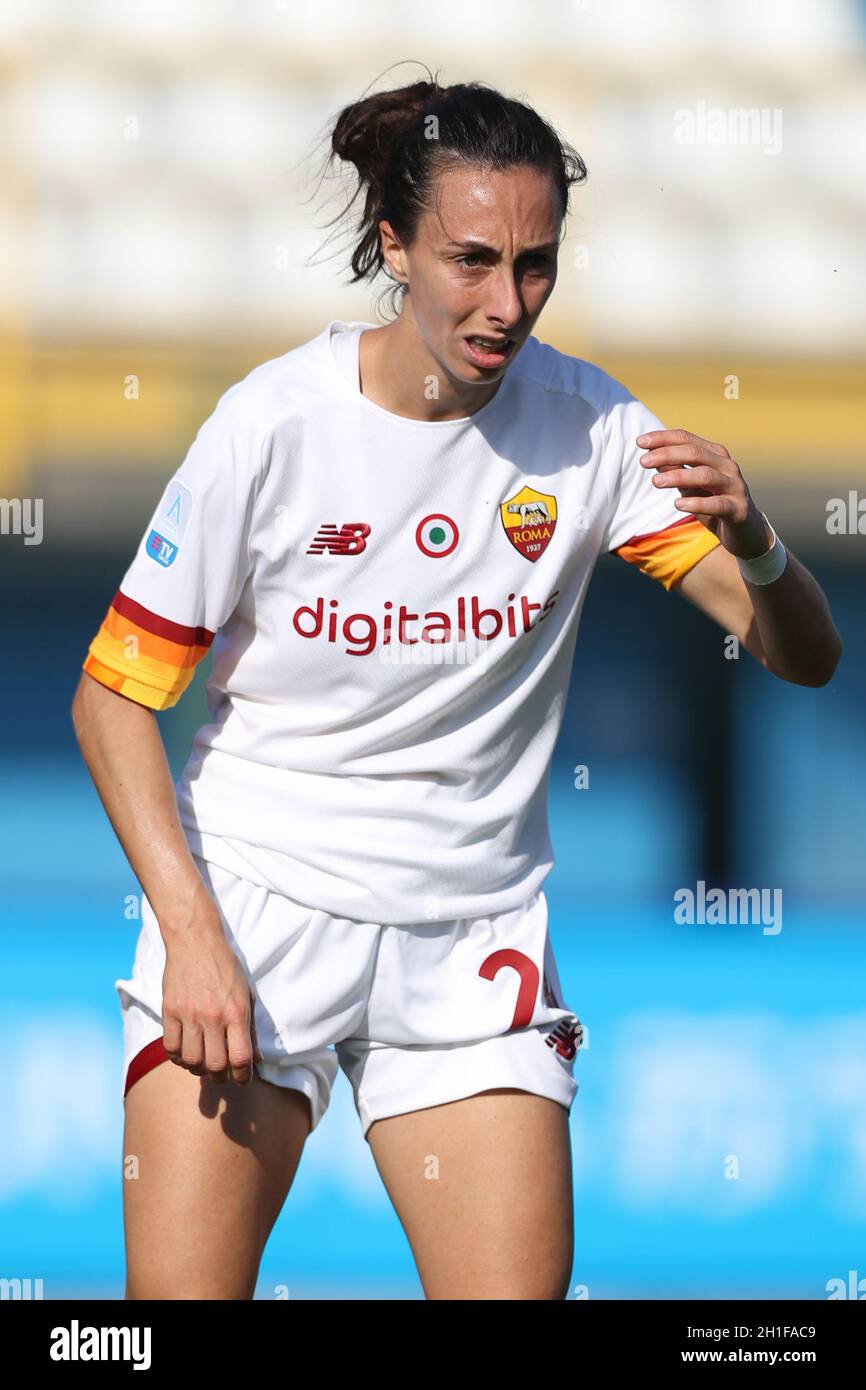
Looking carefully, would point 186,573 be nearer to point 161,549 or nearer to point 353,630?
point 161,549

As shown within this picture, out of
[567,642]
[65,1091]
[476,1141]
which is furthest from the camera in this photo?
[65,1091]

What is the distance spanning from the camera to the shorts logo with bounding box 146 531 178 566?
1.77 metres

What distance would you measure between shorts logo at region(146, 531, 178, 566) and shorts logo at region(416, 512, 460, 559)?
0.25 m

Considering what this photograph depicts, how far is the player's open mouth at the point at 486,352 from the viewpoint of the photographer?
1.73 metres

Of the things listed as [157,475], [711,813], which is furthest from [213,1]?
[711,813]

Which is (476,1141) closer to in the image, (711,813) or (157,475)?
(711,813)

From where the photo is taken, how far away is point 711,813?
6715 mm

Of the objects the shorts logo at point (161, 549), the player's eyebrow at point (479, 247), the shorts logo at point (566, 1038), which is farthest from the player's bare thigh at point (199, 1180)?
the player's eyebrow at point (479, 247)

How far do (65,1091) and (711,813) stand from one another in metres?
3.19

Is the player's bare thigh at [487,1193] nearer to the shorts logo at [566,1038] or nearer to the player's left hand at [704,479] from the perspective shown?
the shorts logo at [566,1038]

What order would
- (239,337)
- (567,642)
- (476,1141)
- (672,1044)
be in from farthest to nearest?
1. (239,337)
2. (672,1044)
3. (567,642)
4. (476,1141)

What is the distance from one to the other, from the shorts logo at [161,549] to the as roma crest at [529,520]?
338mm

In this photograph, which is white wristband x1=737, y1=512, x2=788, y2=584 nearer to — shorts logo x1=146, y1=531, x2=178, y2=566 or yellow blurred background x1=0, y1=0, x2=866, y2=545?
shorts logo x1=146, y1=531, x2=178, y2=566
